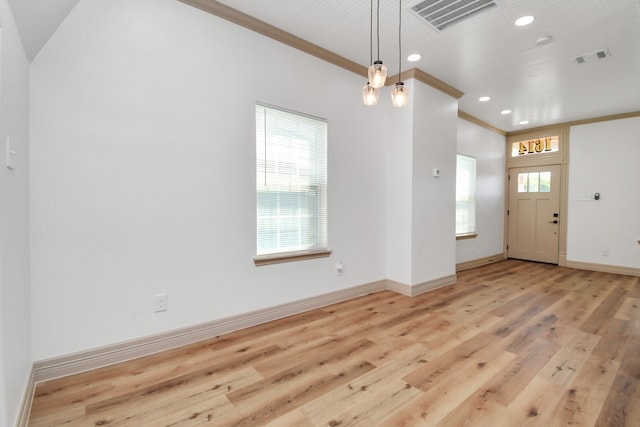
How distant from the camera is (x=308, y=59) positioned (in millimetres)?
3262

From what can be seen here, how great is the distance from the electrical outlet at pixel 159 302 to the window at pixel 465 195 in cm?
483

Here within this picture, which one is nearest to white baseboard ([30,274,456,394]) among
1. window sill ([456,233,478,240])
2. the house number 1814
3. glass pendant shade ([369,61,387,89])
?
glass pendant shade ([369,61,387,89])

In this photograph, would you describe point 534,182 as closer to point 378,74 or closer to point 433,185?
point 433,185

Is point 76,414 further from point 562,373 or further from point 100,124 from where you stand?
point 562,373

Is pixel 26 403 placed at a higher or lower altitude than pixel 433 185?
lower

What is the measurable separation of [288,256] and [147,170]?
4.90ft

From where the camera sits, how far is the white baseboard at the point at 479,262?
548 centimetres

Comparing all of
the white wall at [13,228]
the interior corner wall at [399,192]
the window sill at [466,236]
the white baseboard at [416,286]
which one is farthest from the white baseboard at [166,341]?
the window sill at [466,236]

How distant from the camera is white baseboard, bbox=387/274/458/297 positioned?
12.7ft

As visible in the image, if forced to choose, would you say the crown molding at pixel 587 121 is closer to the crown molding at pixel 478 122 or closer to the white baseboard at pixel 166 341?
the crown molding at pixel 478 122

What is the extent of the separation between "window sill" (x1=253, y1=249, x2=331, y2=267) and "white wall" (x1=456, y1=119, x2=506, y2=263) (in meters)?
Result: 3.19

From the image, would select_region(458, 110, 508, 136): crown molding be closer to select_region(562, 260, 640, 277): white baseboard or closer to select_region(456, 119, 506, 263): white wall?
select_region(456, 119, 506, 263): white wall

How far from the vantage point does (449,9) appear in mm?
2613

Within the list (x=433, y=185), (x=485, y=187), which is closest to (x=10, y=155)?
(x=433, y=185)
